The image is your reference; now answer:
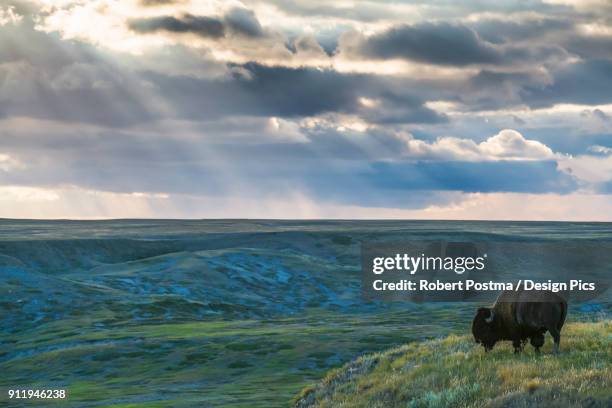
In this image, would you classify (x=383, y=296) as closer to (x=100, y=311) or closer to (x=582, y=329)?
(x=100, y=311)

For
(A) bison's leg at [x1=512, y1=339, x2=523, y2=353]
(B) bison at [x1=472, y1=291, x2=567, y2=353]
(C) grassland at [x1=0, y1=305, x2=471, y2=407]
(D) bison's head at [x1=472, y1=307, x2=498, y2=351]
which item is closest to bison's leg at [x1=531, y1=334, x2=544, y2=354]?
(B) bison at [x1=472, y1=291, x2=567, y2=353]

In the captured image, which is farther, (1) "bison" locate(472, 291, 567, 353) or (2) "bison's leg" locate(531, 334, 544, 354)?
(2) "bison's leg" locate(531, 334, 544, 354)

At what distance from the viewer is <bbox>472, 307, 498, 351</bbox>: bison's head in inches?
1086

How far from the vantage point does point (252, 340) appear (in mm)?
A: 88000

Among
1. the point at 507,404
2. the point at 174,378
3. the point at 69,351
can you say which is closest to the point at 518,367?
the point at 507,404

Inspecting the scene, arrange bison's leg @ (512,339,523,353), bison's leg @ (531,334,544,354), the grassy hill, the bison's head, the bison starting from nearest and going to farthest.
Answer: the grassy hill, the bison, bison's leg @ (531,334,544,354), bison's leg @ (512,339,523,353), the bison's head

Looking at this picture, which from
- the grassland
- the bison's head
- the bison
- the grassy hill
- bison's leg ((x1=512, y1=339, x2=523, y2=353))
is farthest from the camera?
the grassland

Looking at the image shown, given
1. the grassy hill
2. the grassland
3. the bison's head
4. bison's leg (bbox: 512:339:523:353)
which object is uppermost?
the bison's head

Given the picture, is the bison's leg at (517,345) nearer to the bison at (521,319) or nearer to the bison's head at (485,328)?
the bison at (521,319)

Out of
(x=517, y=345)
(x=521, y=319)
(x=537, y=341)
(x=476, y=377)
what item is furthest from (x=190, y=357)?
(x=476, y=377)

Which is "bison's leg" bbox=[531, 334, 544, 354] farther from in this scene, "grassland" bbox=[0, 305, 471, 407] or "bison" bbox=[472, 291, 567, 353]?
"grassland" bbox=[0, 305, 471, 407]

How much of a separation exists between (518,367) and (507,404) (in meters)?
2.71

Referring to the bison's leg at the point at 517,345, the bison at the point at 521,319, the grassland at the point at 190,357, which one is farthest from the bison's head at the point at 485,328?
the grassland at the point at 190,357

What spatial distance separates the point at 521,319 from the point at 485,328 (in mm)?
1605
